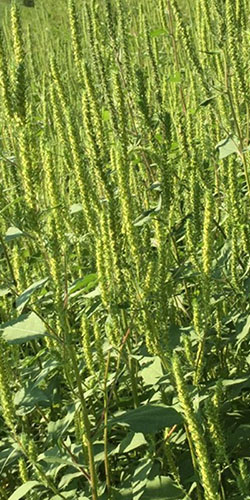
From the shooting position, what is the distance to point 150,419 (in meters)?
1.22

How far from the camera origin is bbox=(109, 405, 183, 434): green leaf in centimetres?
120

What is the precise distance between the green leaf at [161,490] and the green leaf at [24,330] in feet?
1.39

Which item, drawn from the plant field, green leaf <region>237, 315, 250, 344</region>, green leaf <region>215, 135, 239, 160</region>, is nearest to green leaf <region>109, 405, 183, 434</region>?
the plant field

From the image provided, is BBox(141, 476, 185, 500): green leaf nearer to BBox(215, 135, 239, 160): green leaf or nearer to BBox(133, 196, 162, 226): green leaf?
BBox(133, 196, 162, 226): green leaf

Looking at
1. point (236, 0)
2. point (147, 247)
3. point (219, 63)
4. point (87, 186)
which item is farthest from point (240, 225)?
point (219, 63)

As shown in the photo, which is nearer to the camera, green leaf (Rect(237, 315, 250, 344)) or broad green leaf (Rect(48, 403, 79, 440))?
broad green leaf (Rect(48, 403, 79, 440))

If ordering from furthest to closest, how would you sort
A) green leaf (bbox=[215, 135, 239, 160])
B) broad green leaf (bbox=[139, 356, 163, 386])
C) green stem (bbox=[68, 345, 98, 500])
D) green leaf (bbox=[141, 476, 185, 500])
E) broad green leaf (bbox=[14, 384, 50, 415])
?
1. green leaf (bbox=[215, 135, 239, 160])
2. broad green leaf (bbox=[139, 356, 163, 386])
3. broad green leaf (bbox=[14, 384, 50, 415])
4. green leaf (bbox=[141, 476, 185, 500])
5. green stem (bbox=[68, 345, 98, 500])

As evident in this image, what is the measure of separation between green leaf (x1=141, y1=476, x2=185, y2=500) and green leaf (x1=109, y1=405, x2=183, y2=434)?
182 millimetres

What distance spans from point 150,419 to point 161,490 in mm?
205

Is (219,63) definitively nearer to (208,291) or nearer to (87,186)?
(87,186)

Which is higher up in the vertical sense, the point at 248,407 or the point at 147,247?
the point at 147,247

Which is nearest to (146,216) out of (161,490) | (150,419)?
(150,419)

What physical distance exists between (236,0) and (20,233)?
122 centimetres

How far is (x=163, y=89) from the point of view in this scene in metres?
2.63
